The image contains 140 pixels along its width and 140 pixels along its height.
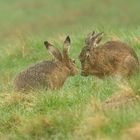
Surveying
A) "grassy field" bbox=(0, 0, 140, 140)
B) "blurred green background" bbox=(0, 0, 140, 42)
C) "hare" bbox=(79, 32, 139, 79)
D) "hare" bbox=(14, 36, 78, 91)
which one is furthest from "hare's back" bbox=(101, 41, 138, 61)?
"blurred green background" bbox=(0, 0, 140, 42)

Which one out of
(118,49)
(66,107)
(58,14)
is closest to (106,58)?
(118,49)

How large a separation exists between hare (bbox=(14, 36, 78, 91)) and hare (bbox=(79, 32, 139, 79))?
281 millimetres

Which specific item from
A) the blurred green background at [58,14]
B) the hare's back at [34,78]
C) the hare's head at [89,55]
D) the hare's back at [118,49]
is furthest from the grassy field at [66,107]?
the blurred green background at [58,14]

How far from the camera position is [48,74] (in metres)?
10.6

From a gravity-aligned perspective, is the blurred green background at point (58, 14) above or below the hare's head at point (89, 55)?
above

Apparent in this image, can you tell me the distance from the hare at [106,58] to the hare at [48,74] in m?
0.28

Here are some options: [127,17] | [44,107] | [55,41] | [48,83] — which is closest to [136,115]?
[44,107]

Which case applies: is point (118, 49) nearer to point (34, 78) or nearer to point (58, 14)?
point (34, 78)

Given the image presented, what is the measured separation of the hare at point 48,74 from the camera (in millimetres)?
10305

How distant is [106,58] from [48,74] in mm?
1176

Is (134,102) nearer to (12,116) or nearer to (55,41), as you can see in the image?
(12,116)

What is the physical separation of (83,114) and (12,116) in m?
1.32

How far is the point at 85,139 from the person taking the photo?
6.58m

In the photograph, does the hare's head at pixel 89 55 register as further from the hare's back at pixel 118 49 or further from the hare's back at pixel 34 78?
the hare's back at pixel 34 78
